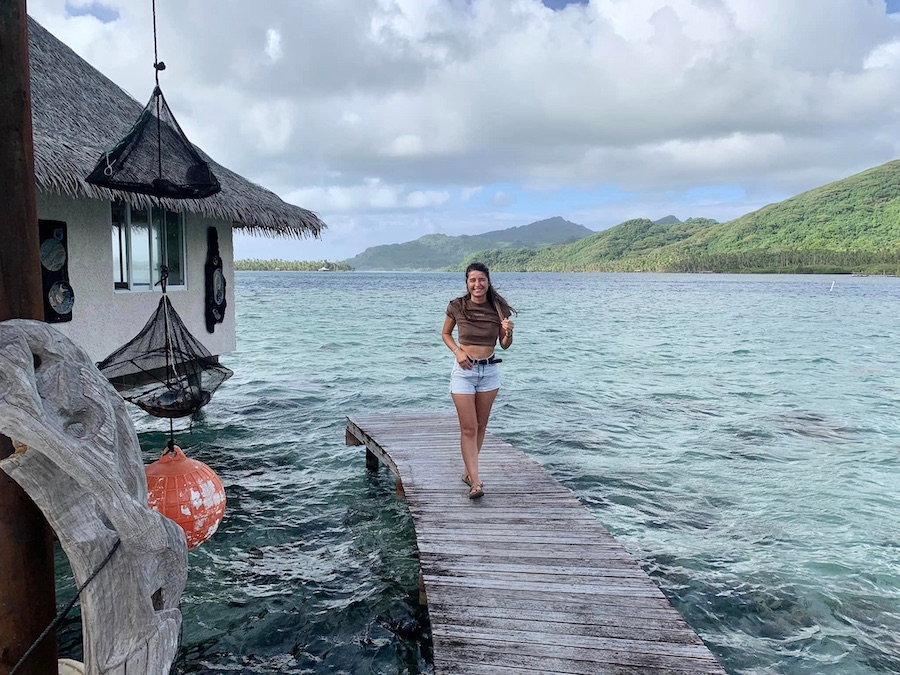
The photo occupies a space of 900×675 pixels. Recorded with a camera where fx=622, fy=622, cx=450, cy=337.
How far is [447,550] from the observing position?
14.7ft

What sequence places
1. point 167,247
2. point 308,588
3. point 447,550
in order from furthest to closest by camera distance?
point 167,247 → point 308,588 → point 447,550

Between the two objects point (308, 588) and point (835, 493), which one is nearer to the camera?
point (308, 588)

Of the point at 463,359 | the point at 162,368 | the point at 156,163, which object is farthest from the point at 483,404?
the point at 156,163

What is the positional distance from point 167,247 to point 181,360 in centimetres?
275

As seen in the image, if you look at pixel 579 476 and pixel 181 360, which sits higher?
pixel 181 360

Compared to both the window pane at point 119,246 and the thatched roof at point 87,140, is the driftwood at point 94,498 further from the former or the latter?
the window pane at point 119,246

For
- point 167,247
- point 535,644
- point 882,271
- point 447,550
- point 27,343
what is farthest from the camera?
point 882,271

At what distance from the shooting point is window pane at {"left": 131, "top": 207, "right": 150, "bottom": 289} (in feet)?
27.0

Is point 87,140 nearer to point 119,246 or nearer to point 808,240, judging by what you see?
point 119,246

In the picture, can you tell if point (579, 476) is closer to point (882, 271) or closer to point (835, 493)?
point (835, 493)

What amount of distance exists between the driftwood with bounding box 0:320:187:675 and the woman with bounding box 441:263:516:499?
3.24 metres

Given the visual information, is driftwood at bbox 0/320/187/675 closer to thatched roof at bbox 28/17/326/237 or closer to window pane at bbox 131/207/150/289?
thatched roof at bbox 28/17/326/237

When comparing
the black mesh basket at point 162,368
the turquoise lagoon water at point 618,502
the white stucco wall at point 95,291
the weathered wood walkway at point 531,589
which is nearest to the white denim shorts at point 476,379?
the weathered wood walkway at point 531,589

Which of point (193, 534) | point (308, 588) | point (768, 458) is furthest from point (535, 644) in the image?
point (768, 458)
